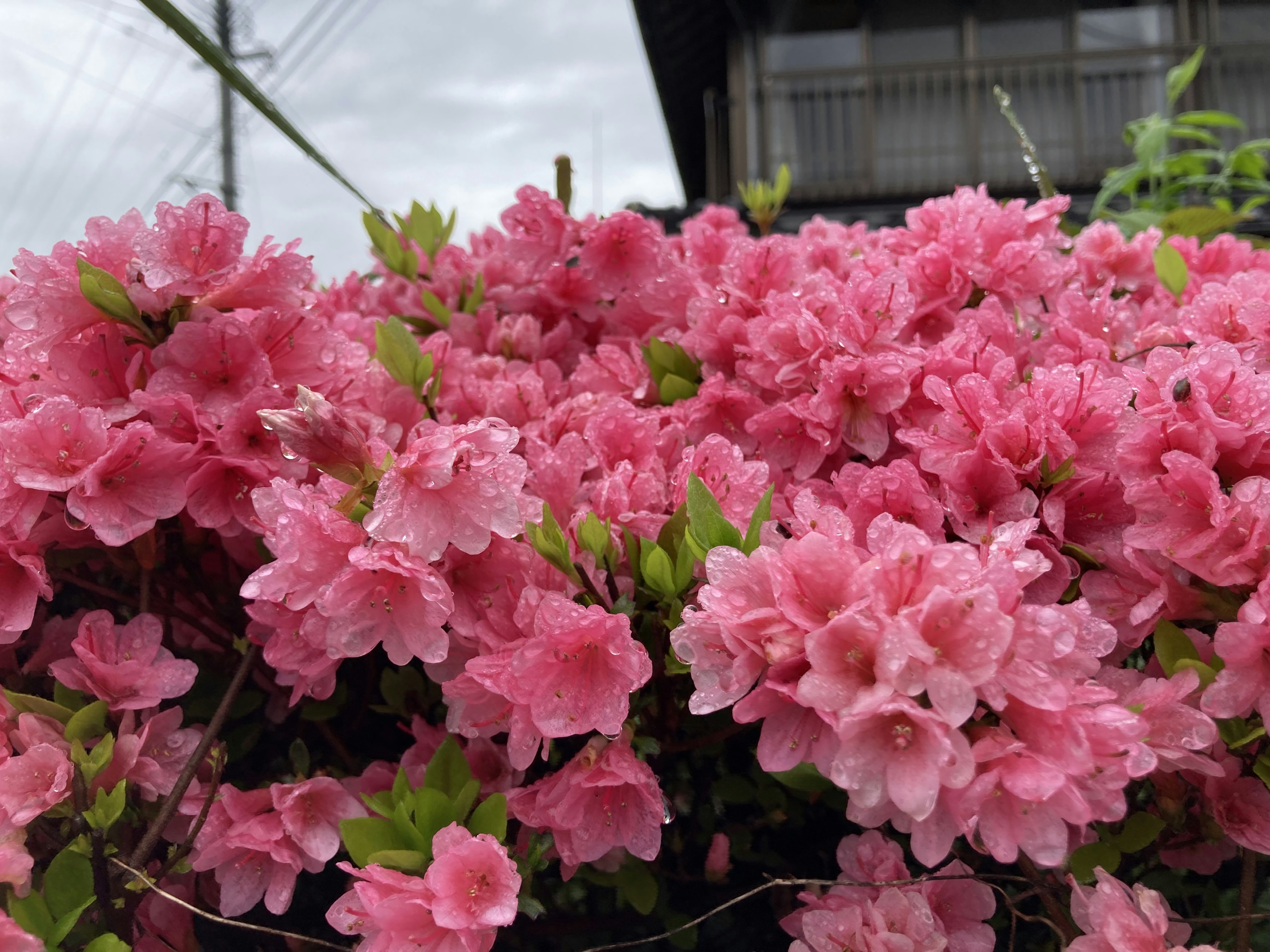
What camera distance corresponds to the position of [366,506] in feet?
2.63

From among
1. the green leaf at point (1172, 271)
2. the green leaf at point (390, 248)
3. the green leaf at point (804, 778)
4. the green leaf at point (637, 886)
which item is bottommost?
the green leaf at point (637, 886)

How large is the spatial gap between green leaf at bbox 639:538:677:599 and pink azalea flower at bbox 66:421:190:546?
0.49 m

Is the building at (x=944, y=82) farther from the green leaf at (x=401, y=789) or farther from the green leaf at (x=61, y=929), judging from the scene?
the green leaf at (x=61, y=929)

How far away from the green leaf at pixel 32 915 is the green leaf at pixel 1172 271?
61.6 inches

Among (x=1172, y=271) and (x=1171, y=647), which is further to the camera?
(x=1172, y=271)

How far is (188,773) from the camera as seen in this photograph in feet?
2.82

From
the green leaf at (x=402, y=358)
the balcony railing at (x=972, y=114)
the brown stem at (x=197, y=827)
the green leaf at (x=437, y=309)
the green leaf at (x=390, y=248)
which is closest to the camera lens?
the brown stem at (x=197, y=827)

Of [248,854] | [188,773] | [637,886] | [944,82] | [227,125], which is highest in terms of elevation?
[227,125]

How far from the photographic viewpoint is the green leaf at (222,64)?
87 cm

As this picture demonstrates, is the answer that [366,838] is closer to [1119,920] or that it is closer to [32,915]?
[32,915]

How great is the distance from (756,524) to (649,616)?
161 mm

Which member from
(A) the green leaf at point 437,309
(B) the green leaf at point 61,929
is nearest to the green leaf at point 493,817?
(B) the green leaf at point 61,929

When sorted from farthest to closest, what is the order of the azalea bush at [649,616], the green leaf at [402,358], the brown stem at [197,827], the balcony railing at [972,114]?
1. the balcony railing at [972,114]
2. the green leaf at [402,358]
3. the brown stem at [197,827]
4. the azalea bush at [649,616]

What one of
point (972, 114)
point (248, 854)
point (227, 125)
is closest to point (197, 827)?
point (248, 854)
